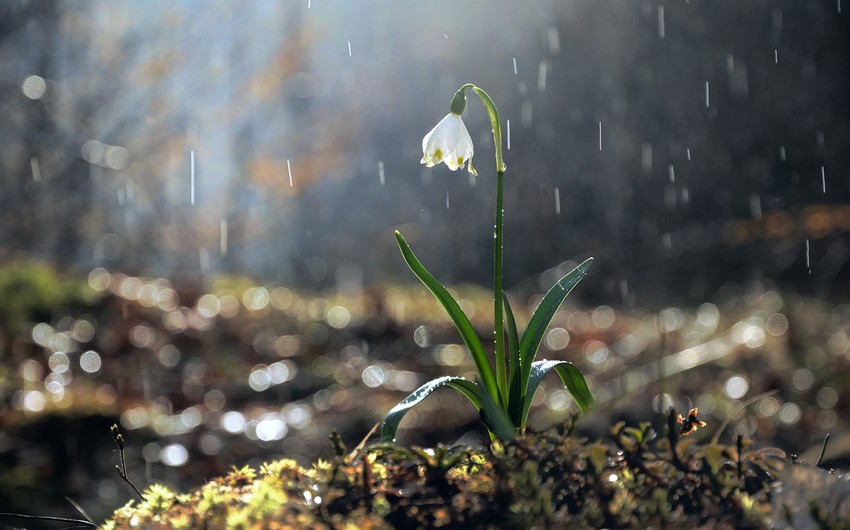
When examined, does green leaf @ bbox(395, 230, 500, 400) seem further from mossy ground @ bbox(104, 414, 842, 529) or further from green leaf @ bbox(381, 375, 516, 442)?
mossy ground @ bbox(104, 414, 842, 529)

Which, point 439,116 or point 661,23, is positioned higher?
point 661,23

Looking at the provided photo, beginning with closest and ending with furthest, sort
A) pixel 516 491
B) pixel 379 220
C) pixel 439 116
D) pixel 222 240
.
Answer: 1. pixel 516 491
2. pixel 439 116
3. pixel 222 240
4. pixel 379 220

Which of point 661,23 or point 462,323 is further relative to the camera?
point 661,23

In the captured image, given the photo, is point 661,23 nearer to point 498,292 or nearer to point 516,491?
point 498,292

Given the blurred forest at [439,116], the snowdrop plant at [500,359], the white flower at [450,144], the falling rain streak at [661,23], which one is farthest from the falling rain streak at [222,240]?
the snowdrop plant at [500,359]

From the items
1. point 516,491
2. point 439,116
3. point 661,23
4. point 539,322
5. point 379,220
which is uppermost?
point 661,23

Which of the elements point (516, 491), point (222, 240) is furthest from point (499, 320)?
point (222, 240)

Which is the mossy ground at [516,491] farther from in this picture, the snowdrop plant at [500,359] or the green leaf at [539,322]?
the green leaf at [539,322]

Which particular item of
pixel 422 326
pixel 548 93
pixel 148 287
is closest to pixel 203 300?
pixel 148 287
